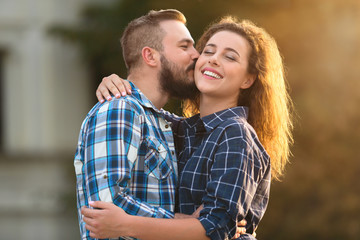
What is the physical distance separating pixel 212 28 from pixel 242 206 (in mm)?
990

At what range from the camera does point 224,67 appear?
3.07 m

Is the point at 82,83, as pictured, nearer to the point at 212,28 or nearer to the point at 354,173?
the point at 354,173

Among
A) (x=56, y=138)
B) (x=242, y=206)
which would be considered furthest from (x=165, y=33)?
(x=56, y=138)

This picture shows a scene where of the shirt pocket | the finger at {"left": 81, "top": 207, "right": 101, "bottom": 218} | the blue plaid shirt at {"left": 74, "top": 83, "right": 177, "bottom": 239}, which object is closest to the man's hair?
the blue plaid shirt at {"left": 74, "top": 83, "right": 177, "bottom": 239}

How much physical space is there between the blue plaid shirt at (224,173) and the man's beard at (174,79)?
0.27 meters

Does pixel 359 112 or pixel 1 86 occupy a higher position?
pixel 1 86

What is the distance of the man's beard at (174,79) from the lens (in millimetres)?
3264

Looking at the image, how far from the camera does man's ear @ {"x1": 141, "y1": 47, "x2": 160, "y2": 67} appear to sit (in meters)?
3.29

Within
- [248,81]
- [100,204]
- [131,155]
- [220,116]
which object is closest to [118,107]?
[131,155]

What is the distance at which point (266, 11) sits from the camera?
7.98 meters

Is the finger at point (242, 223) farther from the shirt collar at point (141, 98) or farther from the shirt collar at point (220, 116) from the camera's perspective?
the shirt collar at point (141, 98)

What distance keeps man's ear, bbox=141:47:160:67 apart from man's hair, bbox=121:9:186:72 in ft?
0.07

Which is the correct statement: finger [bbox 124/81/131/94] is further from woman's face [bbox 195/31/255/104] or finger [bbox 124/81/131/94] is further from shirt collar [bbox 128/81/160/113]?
woman's face [bbox 195/31/255/104]

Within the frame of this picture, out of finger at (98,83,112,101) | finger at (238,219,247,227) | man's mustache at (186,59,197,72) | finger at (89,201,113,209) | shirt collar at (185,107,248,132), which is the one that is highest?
man's mustache at (186,59,197,72)
